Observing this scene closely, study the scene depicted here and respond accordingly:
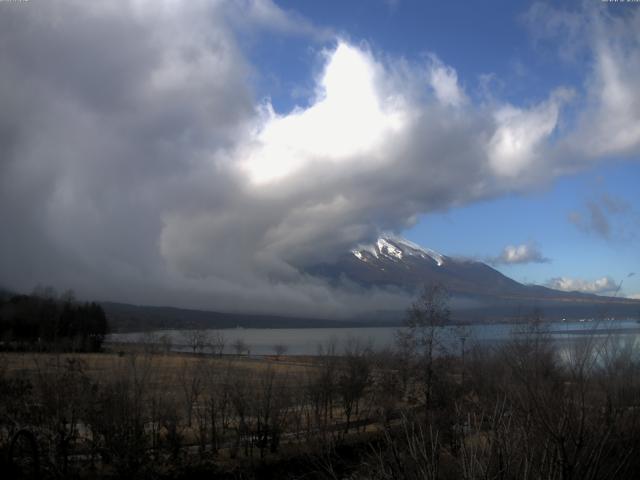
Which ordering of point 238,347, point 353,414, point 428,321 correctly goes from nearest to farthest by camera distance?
point 353,414
point 428,321
point 238,347

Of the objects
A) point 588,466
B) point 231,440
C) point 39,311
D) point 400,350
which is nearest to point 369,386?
point 400,350

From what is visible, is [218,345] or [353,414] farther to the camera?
[218,345]

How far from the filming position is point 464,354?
4716cm

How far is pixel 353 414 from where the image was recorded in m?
48.7

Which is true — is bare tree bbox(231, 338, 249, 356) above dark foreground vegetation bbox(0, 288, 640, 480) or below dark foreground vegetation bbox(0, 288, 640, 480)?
below

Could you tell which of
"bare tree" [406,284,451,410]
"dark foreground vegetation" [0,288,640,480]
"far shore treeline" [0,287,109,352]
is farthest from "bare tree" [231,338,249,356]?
"dark foreground vegetation" [0,288,640,480]

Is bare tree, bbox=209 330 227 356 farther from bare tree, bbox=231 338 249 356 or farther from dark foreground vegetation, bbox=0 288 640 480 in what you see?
dark foreground vegetation, bbox=0 288 640 480

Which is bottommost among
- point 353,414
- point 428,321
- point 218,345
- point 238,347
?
point 238,347

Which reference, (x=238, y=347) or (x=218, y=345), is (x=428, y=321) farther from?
(x=238, y=347)

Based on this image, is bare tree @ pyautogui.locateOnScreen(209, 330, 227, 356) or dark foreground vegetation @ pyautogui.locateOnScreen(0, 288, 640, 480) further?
bare tree @ pyautogui.locateOnScreen(209, 330, 227, 356)

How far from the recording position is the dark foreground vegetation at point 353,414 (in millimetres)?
10273

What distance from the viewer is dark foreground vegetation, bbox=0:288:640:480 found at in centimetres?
1027

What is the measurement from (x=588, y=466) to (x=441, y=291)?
48252 millimetres

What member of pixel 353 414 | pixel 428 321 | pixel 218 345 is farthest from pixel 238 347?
pixel 353 414
